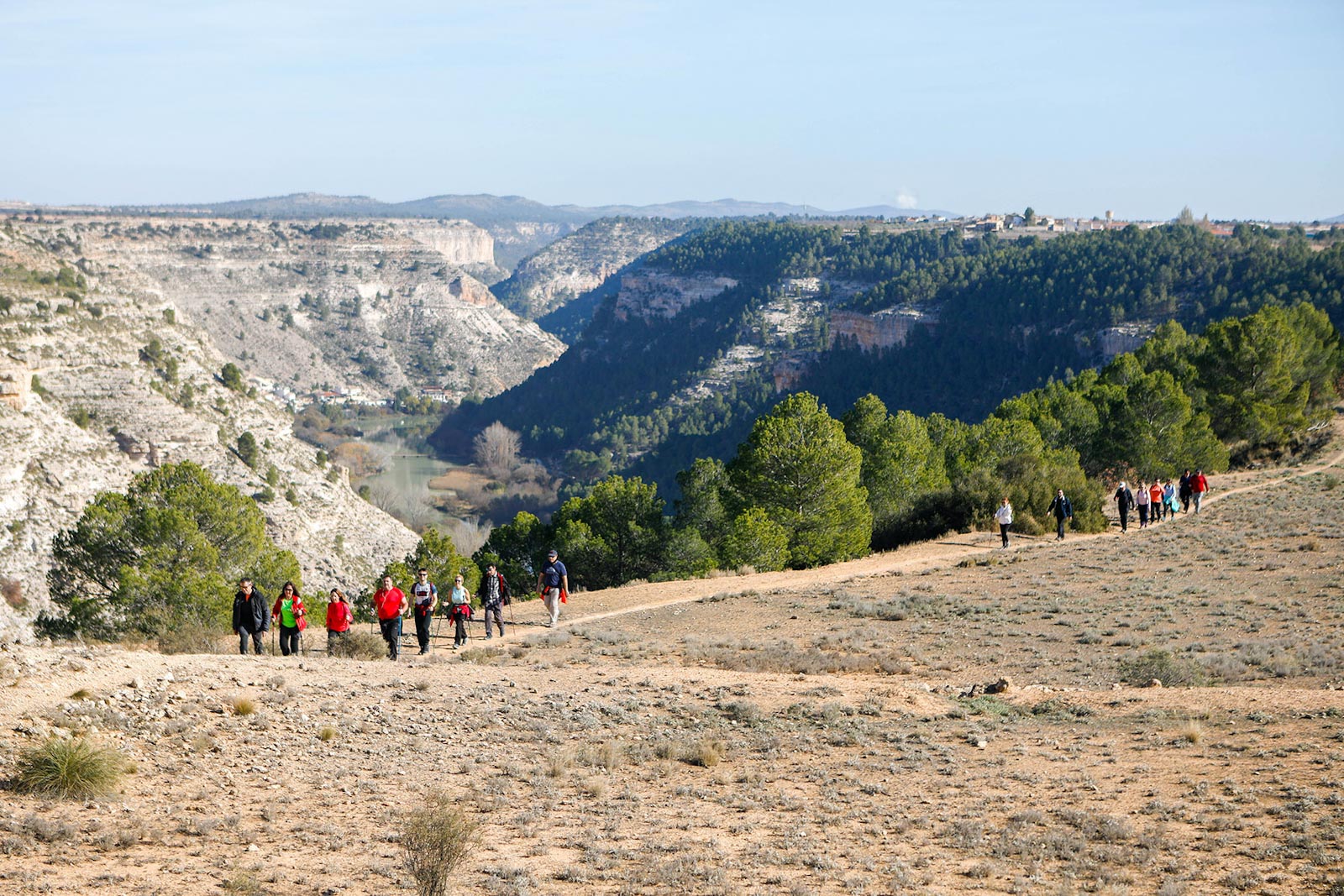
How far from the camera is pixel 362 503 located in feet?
235

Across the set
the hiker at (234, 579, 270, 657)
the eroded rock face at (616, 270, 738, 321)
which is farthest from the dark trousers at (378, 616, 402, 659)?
the eroded rock face at (616, 270, 738, 321)

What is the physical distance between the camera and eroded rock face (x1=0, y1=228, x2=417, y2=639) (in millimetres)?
46562

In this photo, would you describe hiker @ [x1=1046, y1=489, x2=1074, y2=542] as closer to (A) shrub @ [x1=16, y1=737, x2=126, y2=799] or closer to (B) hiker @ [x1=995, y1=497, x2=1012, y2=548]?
(B) hiker @ [x1=995, y1=497, x2=1012, y2=548]

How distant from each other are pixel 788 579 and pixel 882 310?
83.0m

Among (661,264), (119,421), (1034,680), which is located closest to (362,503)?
(119,421)

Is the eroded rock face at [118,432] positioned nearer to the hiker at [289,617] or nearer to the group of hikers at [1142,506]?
the hiker at [289,617]

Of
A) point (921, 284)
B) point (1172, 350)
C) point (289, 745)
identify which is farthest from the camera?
point (921, 284)

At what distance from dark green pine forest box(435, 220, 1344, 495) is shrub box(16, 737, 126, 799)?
6676cm

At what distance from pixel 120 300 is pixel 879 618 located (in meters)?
63.9

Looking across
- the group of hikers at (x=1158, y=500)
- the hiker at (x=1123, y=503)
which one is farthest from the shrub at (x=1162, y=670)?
the group of hikers at (x=1158, y=500)

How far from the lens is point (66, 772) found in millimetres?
10461

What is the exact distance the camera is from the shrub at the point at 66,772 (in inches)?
410

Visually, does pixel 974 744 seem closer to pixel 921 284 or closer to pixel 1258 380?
pixel 1258 380

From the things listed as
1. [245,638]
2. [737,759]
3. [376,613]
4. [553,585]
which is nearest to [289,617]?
[245,638]
